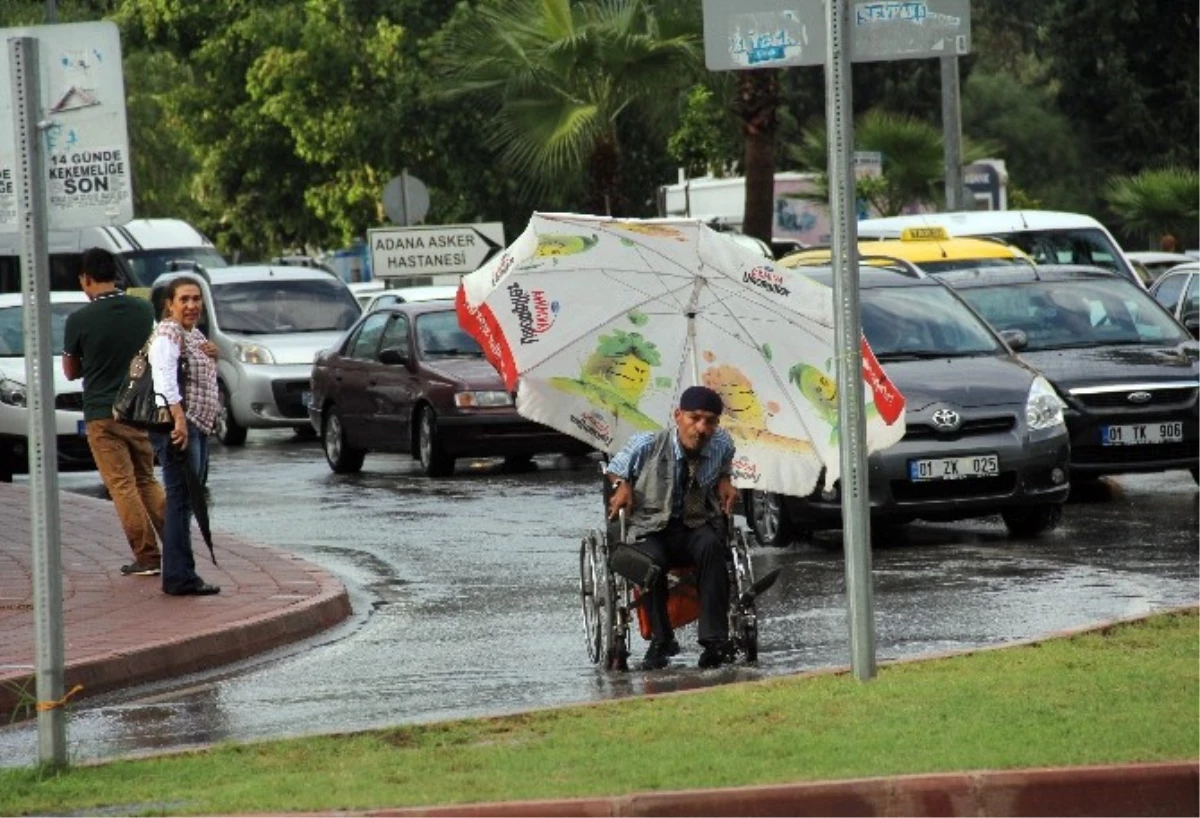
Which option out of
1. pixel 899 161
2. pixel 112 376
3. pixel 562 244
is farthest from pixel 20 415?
pixel 899 161

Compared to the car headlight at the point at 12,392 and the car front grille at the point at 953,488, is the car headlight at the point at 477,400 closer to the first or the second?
the car headlight at the point at 12,392

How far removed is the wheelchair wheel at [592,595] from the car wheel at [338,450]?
42.7ft

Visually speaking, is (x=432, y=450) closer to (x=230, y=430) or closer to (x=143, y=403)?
(x=230, y=430)

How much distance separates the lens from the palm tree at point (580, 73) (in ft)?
111

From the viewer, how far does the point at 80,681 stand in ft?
40.0

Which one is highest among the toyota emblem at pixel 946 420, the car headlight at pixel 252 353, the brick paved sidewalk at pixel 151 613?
the car headlight at pixel 252 353

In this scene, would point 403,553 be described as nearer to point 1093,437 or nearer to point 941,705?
point 1093,437

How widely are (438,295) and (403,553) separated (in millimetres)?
13228

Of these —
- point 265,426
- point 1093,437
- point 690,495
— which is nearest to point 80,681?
point 690,495

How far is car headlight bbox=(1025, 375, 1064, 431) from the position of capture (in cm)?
1697

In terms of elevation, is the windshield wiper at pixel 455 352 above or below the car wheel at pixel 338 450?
above

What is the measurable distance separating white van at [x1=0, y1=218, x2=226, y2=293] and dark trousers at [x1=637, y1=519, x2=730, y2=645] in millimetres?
29200

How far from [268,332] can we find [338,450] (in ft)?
18.9

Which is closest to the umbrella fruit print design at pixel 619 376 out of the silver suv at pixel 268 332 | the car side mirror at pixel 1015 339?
the car side mirror at pixel 1015 339
